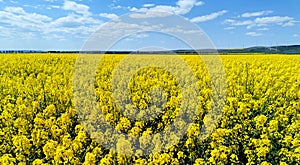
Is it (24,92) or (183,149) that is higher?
(24,92)

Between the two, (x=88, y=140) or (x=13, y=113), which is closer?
(x=88, y=140)

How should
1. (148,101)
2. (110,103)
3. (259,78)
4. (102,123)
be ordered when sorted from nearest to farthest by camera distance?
(102,123) < (110,103) < (148,101) < (259,78)

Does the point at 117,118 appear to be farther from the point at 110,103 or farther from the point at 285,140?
the point at 285,140

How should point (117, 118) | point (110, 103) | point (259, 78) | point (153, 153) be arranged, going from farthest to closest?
point (259, 78)
point (110, 103)
point (117, 118)
point (153, 153)

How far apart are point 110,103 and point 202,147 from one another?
2718mm

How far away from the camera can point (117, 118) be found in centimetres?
682

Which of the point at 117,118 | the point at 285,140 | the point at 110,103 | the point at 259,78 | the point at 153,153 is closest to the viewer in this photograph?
the point at 153,153

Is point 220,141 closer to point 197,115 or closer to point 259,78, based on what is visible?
point 197,115

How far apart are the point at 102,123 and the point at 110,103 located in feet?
4.45

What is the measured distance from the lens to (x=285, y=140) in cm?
527

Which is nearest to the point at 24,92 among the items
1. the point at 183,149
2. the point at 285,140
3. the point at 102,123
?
the point at 102,123

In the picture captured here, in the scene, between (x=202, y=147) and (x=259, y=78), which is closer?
(x=202, y=147)

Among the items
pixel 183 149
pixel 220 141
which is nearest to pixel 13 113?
pixel 183 149

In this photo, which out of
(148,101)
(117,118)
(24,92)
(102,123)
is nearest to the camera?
(102,123)
